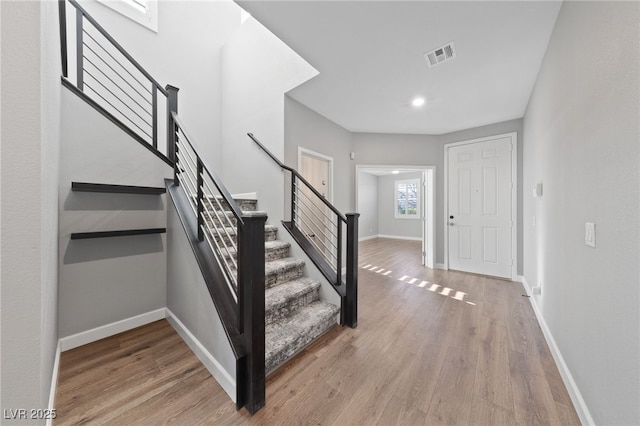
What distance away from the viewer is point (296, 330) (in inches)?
75.1

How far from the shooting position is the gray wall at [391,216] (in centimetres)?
834

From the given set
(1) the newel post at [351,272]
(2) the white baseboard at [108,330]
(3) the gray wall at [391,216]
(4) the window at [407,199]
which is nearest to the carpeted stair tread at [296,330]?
(1) the newel post at [351,272]

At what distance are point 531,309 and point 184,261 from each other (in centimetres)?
374

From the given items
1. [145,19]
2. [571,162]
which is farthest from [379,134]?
[145,19]

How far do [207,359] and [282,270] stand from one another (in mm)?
921

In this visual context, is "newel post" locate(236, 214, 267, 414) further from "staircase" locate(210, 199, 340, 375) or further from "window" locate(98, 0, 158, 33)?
"window" locate(98, 0, 158, 33)

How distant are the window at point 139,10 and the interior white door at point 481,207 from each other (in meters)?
5.10

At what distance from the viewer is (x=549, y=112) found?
207 centimetres

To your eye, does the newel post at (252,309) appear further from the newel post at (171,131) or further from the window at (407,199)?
the window at (407,199)

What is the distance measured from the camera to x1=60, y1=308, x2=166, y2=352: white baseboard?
6.45 feet

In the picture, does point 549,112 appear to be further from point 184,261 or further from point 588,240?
point 184,261

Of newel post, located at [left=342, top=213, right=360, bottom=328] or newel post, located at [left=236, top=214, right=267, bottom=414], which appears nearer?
newel post, located at [left=236, top=214, right=267, bottom=414]

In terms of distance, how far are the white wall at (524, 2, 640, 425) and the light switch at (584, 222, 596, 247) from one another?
0.04 meters

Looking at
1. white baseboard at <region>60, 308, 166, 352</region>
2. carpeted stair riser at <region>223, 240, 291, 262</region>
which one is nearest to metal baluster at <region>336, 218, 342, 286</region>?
carpeted stair riser at <region>223, 240, 291, 262</region>
